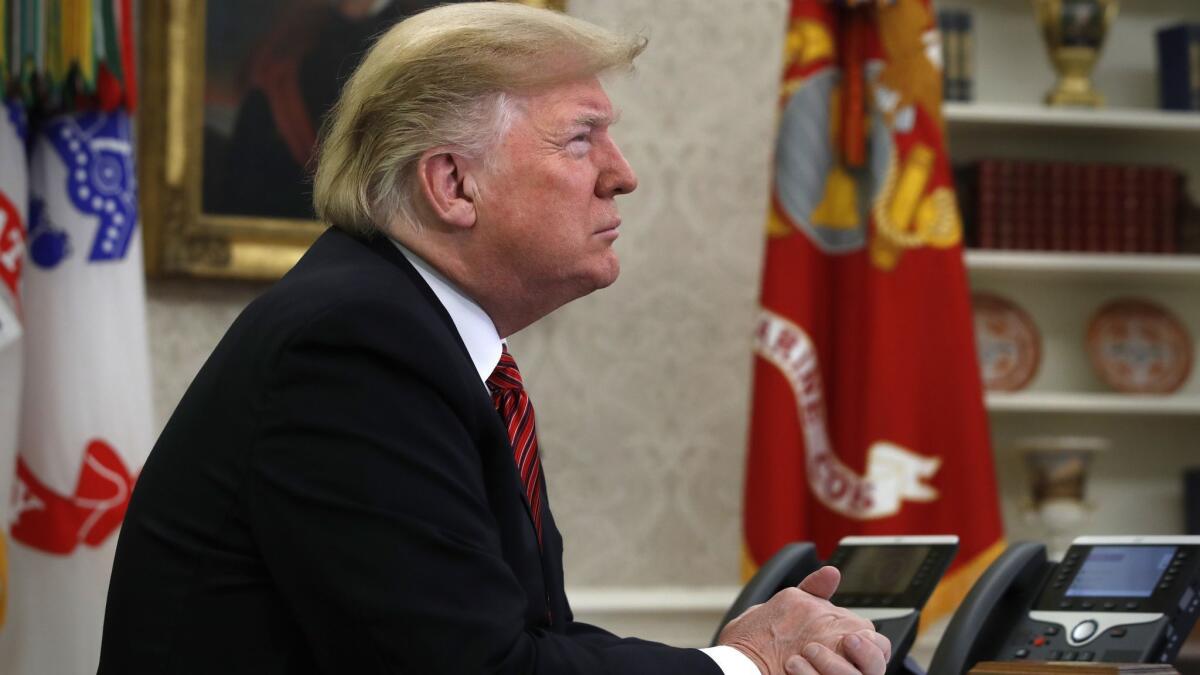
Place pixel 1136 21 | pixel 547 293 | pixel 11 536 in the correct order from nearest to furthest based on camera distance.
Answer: pixel 547 293, pixel 11 536, pixel 1136 21

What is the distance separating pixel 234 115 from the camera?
3.66 m

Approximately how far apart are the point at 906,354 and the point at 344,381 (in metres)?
2.38

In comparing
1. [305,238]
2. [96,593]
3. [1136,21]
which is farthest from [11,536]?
[1136,21]

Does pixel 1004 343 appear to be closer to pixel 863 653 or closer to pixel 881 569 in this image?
pixel 881 569

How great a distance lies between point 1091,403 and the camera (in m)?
3.88

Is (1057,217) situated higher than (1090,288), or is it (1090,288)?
(1057,217)

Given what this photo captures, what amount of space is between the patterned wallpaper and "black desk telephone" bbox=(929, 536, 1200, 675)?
2.14m

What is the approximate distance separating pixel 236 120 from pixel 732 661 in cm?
254

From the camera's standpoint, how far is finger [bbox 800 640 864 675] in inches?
58.6

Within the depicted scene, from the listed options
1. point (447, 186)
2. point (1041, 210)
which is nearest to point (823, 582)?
point (447, 186)

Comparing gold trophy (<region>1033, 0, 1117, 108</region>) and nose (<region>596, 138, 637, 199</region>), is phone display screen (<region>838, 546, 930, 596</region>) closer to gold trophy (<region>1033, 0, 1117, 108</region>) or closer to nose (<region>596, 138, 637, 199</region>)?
nose (<region>596, 138, 637, 199</region>)

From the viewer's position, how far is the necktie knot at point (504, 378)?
1626mm

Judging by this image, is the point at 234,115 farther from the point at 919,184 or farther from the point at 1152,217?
the point at 1152,217

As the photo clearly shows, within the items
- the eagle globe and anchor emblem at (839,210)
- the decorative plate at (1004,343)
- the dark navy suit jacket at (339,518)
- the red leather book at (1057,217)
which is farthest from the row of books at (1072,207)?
the dark navy suit jacket at (339,518)
